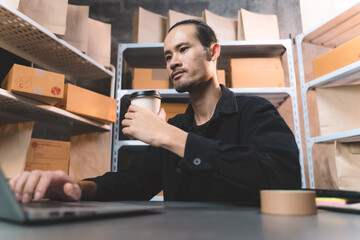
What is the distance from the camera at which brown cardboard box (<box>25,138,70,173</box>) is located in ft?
4.85

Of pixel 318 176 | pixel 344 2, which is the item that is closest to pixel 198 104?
pixel 344 2

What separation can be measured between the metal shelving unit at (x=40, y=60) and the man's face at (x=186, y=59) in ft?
2.37

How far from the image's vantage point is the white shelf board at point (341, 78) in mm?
1572

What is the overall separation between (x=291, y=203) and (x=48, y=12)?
1585mm

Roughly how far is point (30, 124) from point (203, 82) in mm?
956

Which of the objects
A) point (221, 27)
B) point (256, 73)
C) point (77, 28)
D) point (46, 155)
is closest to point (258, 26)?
point (221, 27)

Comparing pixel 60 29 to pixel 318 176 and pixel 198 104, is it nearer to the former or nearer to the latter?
pixel 198 104

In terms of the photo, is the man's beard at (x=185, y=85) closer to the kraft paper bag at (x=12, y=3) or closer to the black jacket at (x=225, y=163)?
the black jacket at (x=225, y=163)

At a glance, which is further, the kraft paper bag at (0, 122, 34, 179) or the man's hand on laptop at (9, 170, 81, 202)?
the kraft paper bag at (0, 122, 34, 179)

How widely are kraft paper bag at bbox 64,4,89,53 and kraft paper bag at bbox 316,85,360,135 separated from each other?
1660 millimetres

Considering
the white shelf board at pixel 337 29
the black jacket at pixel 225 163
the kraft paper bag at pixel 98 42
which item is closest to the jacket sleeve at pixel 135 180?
the black jacket at pixel 225 163

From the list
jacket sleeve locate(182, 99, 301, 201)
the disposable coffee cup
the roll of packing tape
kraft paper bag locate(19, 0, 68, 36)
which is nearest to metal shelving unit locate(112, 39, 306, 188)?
kraft paper bag locate(19, 0, 68, 36)

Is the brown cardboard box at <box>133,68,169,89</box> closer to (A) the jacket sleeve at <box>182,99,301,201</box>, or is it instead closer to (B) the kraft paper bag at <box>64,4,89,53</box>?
(B) the kraft paper bag at <box>64,4,89,53</box>

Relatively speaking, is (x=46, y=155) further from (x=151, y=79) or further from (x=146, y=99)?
(x=146, y=99)
